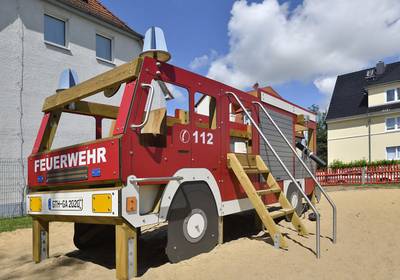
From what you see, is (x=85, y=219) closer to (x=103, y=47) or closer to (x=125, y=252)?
(x=125, y=252)

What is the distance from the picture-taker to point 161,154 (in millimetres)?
4574

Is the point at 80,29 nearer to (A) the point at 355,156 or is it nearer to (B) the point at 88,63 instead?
(B) the point at 88,63

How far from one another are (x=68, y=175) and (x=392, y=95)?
3296cm

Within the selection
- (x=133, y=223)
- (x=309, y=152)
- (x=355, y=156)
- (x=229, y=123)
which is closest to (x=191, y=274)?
(x=133, y=223)

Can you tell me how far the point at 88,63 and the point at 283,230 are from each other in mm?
11341

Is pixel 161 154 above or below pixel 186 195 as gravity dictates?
above

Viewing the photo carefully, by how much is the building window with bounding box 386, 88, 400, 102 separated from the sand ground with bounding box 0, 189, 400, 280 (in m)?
28.2

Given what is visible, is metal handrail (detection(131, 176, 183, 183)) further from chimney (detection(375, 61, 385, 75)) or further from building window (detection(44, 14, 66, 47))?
chimney (detection(375, 61, 385, 75))

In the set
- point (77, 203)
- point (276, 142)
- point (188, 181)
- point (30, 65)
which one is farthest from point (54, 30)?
point (188, 181)

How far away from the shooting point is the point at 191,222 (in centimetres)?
486

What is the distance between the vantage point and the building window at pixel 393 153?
31234mm

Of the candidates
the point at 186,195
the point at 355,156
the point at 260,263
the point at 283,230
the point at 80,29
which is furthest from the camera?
the point at 355,156

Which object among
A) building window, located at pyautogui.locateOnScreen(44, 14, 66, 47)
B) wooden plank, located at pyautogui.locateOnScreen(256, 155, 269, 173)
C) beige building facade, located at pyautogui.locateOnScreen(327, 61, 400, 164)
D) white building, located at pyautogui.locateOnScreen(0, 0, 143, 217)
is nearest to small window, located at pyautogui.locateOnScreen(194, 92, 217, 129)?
wooden plank, located at pyautogui.locateOnScreen(256, 155, 269, 173)

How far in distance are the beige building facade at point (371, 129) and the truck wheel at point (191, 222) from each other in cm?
2996
